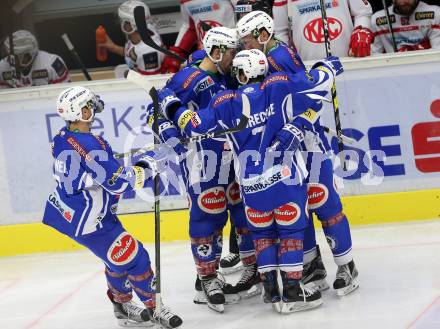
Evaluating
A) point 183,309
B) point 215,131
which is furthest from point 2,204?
point 215,131

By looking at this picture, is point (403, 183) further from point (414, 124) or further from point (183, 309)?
point (183, 309)

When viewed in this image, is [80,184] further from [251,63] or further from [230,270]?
[230,270]

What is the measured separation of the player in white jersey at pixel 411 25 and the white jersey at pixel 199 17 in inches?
39.0

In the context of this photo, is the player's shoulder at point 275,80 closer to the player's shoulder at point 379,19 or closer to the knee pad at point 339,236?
the knee pad at point 339,236

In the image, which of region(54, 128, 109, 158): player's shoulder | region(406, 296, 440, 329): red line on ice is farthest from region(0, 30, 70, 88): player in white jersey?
region(406, 296, 440, 329): red line on ice

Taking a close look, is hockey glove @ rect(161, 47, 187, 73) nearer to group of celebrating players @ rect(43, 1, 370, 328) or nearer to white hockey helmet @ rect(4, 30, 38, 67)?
white hockey helmet @ rect(4, 30, 38, 67)

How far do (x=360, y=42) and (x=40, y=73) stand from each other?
2427 mm

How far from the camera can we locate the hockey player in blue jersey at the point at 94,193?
15.4ft

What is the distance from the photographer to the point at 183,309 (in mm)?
5227

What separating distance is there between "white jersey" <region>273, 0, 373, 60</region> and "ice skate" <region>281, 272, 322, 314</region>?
216 centimetres

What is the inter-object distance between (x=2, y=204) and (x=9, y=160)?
0.98 feet

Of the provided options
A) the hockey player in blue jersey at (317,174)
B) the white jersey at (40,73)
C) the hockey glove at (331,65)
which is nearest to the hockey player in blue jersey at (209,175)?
the hockey player in blue jersey at (317,174)

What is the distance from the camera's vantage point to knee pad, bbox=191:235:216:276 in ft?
16.9

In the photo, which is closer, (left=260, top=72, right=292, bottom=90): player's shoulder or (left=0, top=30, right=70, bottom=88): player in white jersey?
(left=260, top=72, right=292, bottom=90): player's shoulder
